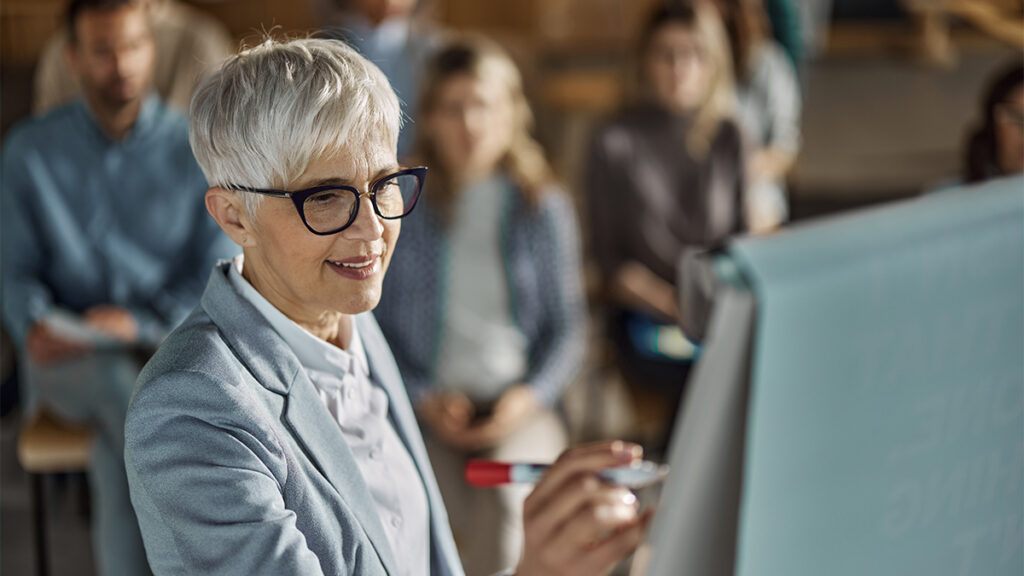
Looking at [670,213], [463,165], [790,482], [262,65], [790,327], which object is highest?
[262,65]

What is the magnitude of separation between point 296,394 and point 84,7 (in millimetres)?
1507

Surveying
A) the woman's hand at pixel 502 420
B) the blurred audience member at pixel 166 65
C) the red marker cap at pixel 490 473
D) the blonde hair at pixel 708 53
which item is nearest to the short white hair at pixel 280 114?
the red marker cap at pixel 490 473

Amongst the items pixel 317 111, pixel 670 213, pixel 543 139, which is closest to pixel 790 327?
pixel 317 111

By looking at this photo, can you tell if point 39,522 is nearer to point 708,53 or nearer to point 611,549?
point 611,549

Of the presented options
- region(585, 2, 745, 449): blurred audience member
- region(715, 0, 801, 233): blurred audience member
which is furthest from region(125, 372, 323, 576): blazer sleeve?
region(715, 0, 801, 233): blurred audience member

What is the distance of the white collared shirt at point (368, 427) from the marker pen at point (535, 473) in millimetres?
104

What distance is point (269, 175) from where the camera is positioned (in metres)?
0.91

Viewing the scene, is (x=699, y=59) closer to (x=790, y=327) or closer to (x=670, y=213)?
(x=670, y=213)

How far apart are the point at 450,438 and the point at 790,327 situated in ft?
5.60

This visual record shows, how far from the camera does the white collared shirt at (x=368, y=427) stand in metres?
0.98

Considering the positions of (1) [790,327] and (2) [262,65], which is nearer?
(1) [790,327]

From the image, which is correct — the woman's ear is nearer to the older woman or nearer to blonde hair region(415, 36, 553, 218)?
the older woman

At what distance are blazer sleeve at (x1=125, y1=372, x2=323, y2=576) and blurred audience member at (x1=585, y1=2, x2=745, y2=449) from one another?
1991mm

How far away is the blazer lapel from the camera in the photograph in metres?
0.92
